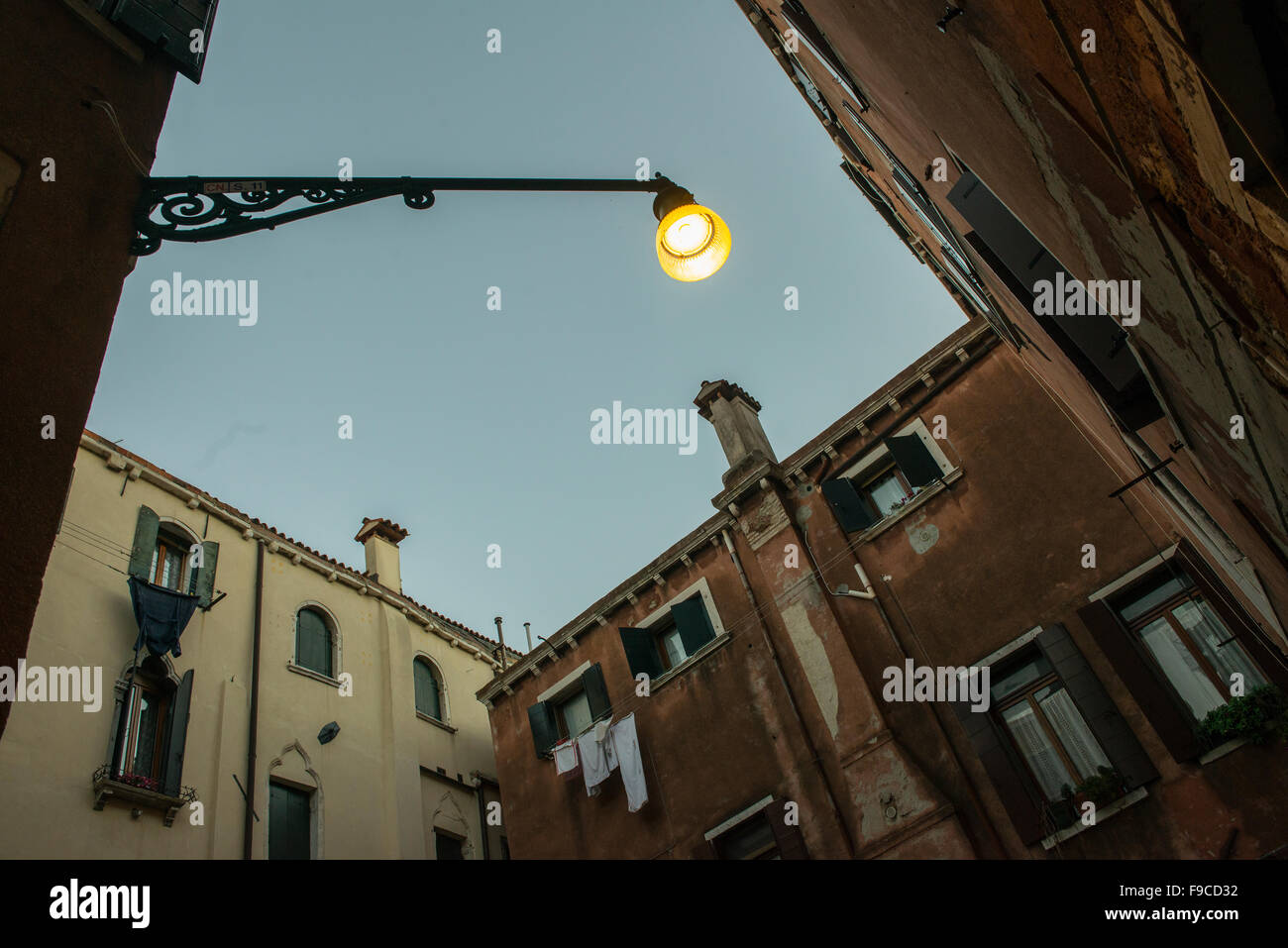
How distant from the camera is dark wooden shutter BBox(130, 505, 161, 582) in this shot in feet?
46.6

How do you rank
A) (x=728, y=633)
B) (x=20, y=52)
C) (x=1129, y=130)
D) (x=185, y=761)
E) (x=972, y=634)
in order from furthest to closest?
(x=728, y=633)
(x=185, y=761)
(x=972, y=634)
(x=20, y=52)
(x=1129, y=130)

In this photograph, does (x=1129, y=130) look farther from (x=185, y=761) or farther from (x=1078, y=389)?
(x=185, y=761)

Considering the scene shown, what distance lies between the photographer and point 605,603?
16750mm

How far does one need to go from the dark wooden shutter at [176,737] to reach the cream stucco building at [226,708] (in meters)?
0.02

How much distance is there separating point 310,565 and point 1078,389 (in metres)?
15.1

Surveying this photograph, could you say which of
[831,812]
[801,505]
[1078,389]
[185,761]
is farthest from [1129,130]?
[185,761]

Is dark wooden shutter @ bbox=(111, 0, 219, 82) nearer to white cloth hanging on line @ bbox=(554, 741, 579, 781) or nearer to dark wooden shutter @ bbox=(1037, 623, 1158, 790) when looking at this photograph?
dark wooden shutter @ bbox=(1037, 623, 1158, 790)

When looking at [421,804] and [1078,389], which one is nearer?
[1078,389]

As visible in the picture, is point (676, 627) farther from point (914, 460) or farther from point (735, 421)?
point (914, 460)

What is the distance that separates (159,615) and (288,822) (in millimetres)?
4178

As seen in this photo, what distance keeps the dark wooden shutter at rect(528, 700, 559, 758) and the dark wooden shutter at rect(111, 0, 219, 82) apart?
544 inches

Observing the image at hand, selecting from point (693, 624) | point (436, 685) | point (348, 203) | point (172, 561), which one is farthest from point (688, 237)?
point (436, 685)

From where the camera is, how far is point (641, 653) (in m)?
15.8

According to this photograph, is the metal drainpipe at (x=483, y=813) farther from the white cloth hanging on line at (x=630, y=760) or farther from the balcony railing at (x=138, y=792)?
the balcony railing at (x=138, y=792)
